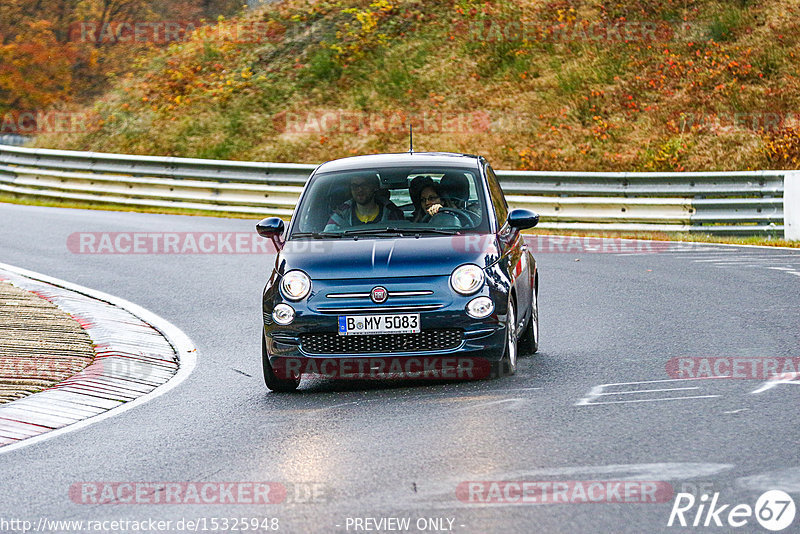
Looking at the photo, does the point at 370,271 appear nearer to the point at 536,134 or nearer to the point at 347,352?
the point at 347,352

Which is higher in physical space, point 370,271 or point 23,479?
point 370,271

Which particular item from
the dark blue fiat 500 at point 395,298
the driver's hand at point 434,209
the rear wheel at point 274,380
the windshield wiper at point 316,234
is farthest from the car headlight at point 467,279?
the rear wheel at point 274,380

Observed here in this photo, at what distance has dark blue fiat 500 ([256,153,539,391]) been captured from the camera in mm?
8312

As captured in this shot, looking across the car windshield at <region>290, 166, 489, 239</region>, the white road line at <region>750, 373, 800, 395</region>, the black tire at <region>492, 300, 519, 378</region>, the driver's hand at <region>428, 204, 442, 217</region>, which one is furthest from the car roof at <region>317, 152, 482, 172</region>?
the white road line at <region>750, 373, 800, 395</region>

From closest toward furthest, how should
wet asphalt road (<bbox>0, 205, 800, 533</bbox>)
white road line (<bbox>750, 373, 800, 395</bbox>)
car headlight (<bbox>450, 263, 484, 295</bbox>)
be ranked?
wet asphalt road (<bbox>0, 205, 800, 533</bbox>)
white road line (<bbox>750, 373, 800, 395</bbox>)
car headlight (<bbox>450, 263, 484, 295</bbox>)

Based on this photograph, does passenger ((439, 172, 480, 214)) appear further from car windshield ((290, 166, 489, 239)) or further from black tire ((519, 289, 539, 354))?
black tire ((519, 289, 539, 354))

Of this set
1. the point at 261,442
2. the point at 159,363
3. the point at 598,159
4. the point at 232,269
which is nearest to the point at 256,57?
the point at 598,159

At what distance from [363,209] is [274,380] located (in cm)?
159

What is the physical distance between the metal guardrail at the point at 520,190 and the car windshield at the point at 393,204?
10363 millimetres

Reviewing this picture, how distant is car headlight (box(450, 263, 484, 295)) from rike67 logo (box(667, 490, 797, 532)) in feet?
10.2

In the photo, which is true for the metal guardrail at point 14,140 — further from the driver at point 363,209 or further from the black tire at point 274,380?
the black tire at point 274,380

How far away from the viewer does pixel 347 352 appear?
8.36 metres

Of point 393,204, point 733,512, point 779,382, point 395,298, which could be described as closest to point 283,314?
point 395,298

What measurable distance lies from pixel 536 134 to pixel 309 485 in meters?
23.2
